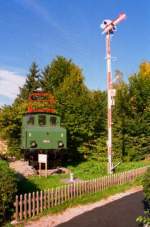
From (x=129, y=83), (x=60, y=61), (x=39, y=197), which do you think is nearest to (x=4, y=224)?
(x=39, y=197)

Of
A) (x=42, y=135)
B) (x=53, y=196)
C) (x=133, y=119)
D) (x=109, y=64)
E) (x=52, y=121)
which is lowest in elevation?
(x=53, y=196)

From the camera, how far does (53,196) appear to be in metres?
13.7

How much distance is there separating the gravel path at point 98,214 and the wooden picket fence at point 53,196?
0.49 meters

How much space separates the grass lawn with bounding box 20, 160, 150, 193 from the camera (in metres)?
16.9

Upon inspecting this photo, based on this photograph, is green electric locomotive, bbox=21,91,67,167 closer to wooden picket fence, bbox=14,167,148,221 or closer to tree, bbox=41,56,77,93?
wooden picket fence, bbox=14,167,148,221

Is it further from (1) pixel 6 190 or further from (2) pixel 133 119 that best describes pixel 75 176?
(1) pixel 6 190

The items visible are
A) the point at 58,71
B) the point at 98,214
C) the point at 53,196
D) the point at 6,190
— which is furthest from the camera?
the point at 58,71

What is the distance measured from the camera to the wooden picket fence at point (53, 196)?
1235 centimetres

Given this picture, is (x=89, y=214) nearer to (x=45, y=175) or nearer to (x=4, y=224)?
(x=4, y=224)

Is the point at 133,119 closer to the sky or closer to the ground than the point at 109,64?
closer to the ground

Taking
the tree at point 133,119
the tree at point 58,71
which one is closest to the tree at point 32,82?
the tree at point 58,71

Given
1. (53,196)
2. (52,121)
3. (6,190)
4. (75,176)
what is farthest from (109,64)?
(6,190)

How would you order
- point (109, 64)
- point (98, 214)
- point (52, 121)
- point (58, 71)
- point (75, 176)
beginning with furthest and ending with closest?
point (58, 71) < point (52, 121) < point (109, 64) < point (75, 176) < point (98, 214)

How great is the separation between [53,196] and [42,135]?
765 centimetres
